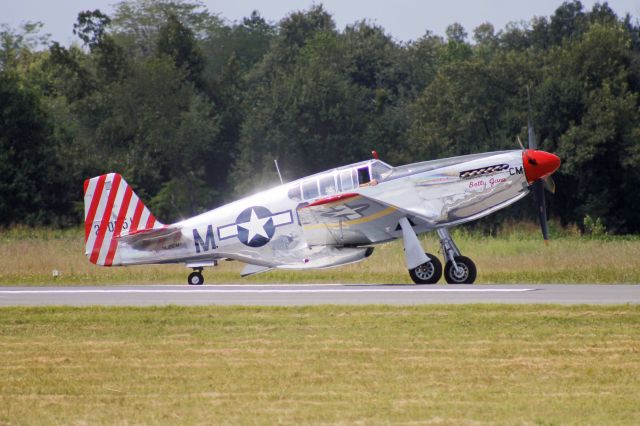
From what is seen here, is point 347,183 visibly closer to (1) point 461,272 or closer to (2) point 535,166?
(1) point 461,272

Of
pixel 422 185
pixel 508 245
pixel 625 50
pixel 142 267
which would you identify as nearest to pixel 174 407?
pixel 422 185

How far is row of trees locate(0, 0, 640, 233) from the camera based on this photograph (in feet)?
153

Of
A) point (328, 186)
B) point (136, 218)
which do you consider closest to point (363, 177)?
point (328, 186)

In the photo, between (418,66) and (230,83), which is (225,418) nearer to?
(230,83)

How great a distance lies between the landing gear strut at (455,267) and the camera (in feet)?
65.5

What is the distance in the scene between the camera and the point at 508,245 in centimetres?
2873

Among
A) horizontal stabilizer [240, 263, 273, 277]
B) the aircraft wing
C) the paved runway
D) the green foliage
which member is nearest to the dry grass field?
the aircraft wing

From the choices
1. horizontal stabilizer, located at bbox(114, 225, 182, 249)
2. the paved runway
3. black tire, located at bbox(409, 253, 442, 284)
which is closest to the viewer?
the paved runway

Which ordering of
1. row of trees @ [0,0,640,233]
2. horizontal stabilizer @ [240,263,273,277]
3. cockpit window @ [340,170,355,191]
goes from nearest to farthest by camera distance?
cockpit window @ [340,170,355,191]
horizontal stabilizer @ [240,263,273,277]
row of trees @ [0,0,640,233]

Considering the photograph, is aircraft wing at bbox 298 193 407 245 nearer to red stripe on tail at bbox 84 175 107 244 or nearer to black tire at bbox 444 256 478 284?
black tire at bbox 444 256 478 284

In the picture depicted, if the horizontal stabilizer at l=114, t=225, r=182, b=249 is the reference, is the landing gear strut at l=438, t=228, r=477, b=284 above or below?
below

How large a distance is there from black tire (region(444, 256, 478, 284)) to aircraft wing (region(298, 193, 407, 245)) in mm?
1181

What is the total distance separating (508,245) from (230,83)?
3972 centimetres

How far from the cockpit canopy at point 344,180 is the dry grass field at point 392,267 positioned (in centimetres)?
284
